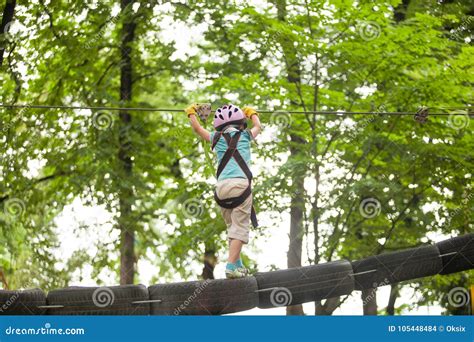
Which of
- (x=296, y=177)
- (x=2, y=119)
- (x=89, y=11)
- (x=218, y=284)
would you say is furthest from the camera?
(x=89, y=11)

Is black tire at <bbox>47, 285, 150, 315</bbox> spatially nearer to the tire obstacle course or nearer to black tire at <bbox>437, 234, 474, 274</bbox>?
the tire obstacle course

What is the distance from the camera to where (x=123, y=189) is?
15.3 meters

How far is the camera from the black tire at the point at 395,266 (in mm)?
9430

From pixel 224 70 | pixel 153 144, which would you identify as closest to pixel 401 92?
pixel 224 70

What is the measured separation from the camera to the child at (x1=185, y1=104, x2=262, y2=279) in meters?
7.94

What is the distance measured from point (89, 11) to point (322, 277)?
8.96 m

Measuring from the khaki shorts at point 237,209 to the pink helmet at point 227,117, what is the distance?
58 centimetres

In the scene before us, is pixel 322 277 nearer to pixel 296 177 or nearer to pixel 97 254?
pixel 296 177
